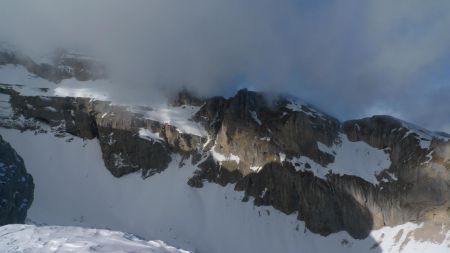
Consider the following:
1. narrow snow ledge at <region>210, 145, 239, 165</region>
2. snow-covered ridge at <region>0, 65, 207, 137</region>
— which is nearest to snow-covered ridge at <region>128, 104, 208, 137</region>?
snow-covered ridge at <region>0, 65, 207, 137</region>

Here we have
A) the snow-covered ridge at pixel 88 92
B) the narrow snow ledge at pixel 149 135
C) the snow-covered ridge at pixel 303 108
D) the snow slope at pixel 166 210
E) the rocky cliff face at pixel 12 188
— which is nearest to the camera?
the rocky cliff face at pixel 12 188

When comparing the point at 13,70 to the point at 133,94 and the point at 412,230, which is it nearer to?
the point at 133,94

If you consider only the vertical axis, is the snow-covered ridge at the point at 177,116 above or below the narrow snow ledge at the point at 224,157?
above

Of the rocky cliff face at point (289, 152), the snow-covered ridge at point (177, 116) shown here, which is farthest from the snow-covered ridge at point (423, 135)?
the snow-covered ridge at point (177, 116)

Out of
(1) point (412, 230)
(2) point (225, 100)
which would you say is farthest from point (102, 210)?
(1) point (412, 230)

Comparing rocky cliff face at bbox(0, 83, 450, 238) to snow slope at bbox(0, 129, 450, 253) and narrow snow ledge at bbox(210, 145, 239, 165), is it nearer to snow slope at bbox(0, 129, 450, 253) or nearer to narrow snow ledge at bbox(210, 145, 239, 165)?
narrow snow ledge at bbox(210, 145, 239, 165)

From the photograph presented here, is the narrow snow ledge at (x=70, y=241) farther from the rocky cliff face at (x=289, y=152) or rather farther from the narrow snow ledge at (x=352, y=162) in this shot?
the narrow snow ledge at (x=352, y=162)
